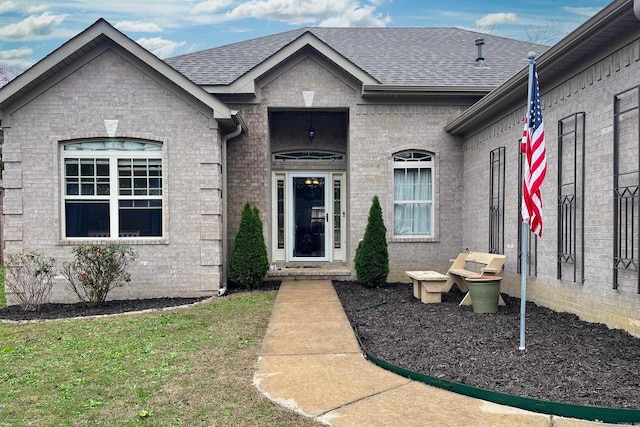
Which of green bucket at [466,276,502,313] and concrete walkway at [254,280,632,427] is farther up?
green bucket at [466,276,502,313]

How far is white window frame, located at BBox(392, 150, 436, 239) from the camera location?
402 inches

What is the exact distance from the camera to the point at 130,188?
8289mm

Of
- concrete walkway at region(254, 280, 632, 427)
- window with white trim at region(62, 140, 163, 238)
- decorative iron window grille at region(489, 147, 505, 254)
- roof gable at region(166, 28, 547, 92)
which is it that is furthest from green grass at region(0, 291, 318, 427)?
roof gable at region(166, 28, 547, 92)

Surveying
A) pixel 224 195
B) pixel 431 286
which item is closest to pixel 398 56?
pixel 224 195

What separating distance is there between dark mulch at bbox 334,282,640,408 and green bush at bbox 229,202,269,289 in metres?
2.56

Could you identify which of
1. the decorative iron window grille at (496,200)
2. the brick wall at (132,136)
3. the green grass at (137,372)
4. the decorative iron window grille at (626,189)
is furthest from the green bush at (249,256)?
the decorative iron window grille at (626,189)

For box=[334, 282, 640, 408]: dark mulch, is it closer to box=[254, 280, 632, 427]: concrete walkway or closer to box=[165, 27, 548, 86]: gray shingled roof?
box=[254, 280, 632, 427]: concrete walkway

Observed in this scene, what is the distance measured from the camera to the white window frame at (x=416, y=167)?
402 inches

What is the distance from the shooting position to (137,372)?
4.16 m

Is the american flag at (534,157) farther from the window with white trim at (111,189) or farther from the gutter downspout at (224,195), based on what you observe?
the window with white trim at (111,189)

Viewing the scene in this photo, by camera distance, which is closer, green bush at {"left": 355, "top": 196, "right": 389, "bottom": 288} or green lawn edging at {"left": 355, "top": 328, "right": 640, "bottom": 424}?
green lawn edging at {"left": 355, "top": 328, "right": 640, "bottom": 424}

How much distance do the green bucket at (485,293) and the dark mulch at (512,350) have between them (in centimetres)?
15

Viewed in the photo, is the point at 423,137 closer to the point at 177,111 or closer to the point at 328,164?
the point at 328,164

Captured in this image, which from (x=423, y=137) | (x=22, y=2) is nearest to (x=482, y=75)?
(x=423, y=137)
